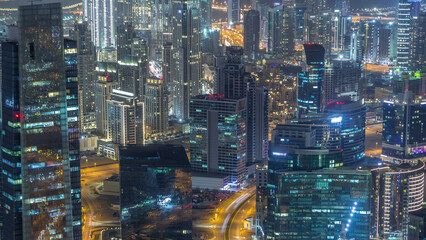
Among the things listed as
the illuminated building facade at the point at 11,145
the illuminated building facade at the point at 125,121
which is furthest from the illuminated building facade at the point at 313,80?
the illuminated building facade at the point at 11,145

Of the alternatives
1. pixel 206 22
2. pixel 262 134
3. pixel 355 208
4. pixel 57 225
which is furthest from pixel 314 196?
pixel 206 22

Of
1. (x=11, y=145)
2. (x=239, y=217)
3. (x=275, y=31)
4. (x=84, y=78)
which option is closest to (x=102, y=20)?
(x=275, y=31)

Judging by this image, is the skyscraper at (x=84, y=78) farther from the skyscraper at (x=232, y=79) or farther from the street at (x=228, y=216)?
the street at (x=228, y=216)

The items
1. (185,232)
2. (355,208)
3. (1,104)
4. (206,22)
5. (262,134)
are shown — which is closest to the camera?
(1,104)

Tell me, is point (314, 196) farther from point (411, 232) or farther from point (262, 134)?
point (262, 134)

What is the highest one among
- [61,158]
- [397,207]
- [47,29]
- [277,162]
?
[47,29]

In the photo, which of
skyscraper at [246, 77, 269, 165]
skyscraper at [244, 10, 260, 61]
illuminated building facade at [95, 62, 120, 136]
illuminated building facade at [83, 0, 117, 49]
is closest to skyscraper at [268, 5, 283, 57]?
skyscraper at [244, 10, 260, 61]

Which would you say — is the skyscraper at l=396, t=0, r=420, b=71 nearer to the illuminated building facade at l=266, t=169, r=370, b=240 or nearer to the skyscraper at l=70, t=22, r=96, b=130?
the skyscraper at l=70, t=22, r=96, b=130
